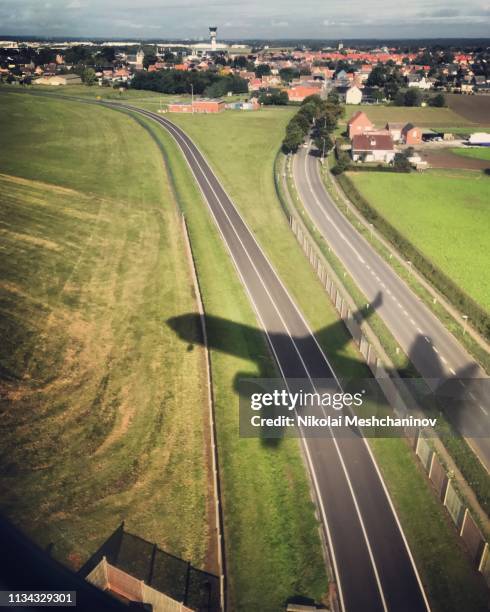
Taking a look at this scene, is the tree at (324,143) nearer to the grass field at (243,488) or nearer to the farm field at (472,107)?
the farm field at (472,107)

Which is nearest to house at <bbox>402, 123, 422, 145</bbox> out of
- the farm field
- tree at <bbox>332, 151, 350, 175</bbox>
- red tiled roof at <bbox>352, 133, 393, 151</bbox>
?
red tiled roof at <bbox>352, 133, 393, 151</bbox>

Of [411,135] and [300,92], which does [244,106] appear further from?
[411,135]

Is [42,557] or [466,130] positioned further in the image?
[466,130]

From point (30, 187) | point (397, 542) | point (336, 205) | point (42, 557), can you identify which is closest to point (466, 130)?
point (336, 205)

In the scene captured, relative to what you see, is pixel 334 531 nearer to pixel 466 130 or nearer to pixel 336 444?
pixel 336 444

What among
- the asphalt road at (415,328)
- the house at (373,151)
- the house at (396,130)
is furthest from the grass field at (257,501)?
the house at (396,130)

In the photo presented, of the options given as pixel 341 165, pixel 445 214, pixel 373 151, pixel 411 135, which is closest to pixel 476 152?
pixel 411 135
